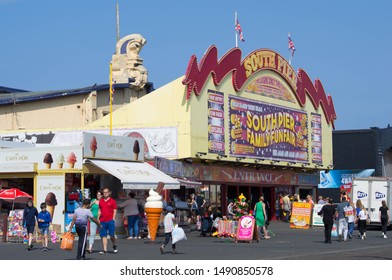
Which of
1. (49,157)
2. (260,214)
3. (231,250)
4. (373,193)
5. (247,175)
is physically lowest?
(231,250)

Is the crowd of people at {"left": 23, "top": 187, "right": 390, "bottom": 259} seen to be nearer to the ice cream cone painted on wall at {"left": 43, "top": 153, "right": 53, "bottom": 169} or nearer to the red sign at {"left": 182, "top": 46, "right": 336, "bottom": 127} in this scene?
the ice cream cone painted on wall at {"left": 43, "top": 153, "right": 53, "bottom": 169}

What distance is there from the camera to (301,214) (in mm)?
42250

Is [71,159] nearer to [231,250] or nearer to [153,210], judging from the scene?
[153,210]

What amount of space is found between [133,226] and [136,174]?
1.97 metres

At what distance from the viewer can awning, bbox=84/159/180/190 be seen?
1191 inches

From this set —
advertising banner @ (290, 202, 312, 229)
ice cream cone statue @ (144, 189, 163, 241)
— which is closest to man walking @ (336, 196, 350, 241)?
ice cream cone statue @ (144, 189, 163, 241)

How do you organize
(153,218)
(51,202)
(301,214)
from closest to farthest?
(153,218), (51,202), (301,214)

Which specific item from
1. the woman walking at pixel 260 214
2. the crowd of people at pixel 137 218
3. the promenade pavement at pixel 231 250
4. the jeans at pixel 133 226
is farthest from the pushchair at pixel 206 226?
the woman walking at pixel 260 214

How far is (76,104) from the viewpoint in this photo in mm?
49281

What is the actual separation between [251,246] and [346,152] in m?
42.8

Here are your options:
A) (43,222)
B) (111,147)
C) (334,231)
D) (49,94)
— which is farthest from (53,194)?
(49,94)

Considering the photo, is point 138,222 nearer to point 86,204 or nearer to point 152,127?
point 152,127

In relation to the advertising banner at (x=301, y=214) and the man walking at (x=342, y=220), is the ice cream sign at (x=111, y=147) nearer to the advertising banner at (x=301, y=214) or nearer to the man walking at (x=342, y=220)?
the man walking at (x=342, y=220)

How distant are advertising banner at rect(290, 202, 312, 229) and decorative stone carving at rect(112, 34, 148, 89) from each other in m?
13.0
